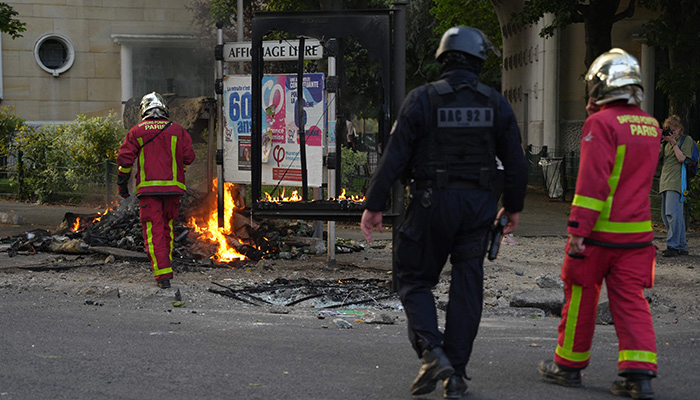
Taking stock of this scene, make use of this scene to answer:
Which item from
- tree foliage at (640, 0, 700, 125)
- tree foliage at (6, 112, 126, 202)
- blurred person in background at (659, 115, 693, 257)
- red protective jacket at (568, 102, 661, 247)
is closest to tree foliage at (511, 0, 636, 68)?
tree foliage at (640, 0, 700, 125)

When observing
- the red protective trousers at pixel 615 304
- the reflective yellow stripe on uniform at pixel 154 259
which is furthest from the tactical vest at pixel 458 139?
the reflective yellow stripe on uniform at pixel 154 259

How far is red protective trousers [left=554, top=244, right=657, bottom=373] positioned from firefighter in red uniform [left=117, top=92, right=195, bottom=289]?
4.89m

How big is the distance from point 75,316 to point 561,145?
25027mm

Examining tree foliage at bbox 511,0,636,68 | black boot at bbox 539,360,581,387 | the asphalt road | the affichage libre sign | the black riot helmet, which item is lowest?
the asphalt road

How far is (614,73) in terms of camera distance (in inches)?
212

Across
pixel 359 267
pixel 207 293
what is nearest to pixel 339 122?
pixel 359 267

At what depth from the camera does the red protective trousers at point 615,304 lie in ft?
17.2

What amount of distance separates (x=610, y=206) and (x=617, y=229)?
13cm

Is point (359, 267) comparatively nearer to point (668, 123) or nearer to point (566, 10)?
point (668, 123)

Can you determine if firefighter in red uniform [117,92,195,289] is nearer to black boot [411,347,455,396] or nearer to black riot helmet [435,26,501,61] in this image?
black boot [411,347,455,396]

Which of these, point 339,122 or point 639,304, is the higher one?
point 339,122

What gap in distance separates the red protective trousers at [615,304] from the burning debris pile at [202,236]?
6280 mm

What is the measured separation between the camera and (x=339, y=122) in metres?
10.8

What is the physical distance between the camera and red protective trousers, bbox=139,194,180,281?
30.9 ft
